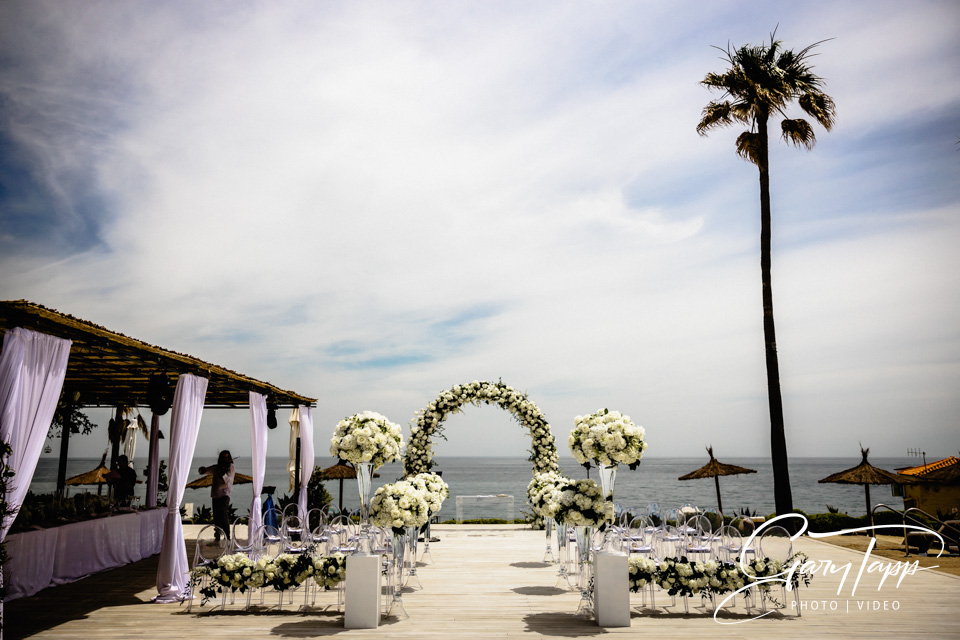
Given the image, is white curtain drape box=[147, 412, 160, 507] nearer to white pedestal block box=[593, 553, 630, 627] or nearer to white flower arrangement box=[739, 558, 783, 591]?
white pedestal block box=[593, 553, 630, 627]

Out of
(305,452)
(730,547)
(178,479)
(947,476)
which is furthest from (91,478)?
(947,476)

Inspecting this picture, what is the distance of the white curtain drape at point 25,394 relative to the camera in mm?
5531

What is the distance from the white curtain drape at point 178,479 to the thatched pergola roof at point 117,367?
0.42 meters

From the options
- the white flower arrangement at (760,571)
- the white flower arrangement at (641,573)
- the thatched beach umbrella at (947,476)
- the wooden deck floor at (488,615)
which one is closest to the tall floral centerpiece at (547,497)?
the wooden deck floor at (488,615)

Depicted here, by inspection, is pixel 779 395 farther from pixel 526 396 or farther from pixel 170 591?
pixel 170 591

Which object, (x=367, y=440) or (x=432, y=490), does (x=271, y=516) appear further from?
(x=367, y=440)

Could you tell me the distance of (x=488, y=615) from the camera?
7.06 meters

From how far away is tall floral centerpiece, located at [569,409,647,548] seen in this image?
6883mm

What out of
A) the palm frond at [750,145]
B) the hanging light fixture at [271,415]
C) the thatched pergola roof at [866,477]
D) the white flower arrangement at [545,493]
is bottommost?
the thatched pergola roof at [866,477]

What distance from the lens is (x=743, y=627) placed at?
6.55 meters

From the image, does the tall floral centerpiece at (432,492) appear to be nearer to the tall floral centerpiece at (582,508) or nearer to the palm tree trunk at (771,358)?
the tall floral centerpiece at (582,508)

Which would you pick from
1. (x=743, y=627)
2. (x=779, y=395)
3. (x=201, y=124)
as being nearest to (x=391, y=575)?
(x=743, y=627)

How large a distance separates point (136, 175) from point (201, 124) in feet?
8.04

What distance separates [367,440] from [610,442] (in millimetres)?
2870
